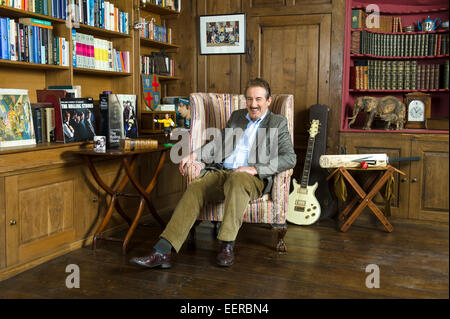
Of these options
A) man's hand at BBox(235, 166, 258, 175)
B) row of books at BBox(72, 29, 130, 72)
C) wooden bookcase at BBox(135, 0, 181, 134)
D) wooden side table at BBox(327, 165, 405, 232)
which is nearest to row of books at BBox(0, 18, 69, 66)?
row of books at BBox(72, 29, 130, 72)

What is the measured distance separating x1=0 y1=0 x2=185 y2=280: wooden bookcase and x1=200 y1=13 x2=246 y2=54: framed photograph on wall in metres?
0.86

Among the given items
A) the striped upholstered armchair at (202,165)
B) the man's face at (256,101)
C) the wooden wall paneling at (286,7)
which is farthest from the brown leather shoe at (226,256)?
the wooden wall paneling at (286,7)

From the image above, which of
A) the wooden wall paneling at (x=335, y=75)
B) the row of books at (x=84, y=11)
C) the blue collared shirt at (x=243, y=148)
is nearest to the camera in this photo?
the row of books at (x=84, y=11)

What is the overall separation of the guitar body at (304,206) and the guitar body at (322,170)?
0.49 ft

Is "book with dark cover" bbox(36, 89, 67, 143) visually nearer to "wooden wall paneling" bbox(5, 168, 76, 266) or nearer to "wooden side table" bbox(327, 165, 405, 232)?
"wooden wall paneling" bbox(5, 168, 76, 266)

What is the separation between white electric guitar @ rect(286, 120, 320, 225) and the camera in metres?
3.83

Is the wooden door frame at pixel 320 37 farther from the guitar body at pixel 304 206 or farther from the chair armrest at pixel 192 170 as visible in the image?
the chair armrest at pixel 192 170

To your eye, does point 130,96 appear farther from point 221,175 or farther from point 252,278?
point 252,278

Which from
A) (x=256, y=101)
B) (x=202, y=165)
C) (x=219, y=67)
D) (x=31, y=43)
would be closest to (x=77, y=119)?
(x=31, y=43)

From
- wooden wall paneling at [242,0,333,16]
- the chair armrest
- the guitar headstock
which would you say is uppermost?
wooden wall paneling at [242,0,333,16]

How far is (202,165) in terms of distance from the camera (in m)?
3.13

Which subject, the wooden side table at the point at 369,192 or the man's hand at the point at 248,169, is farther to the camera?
the wooden side table at the point at 369,192

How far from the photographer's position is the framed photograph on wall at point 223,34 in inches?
174
